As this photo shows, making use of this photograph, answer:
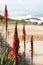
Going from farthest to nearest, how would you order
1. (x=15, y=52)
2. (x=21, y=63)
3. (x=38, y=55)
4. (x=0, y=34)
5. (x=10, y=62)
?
(x=0, y=34) < (x=38, y=55) < (x=21, y=63) < (x=10, y=62) < (x=15, y=52)

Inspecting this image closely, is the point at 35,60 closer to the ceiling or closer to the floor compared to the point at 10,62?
closer to the floor

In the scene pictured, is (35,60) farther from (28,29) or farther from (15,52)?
(15,52)

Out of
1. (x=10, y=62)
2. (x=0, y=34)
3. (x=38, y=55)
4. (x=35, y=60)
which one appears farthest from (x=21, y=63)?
(x=0, y=34)

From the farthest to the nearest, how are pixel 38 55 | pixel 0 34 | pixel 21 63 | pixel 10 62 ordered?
pixel 0 34
pixel 38 55
pixel 21 63
pixel 10 62

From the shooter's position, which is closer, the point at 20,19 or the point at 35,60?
the point at 35,60

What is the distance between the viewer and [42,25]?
5.20 meters

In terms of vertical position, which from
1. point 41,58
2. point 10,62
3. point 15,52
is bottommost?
point 41,58

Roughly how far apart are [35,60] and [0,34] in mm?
1202

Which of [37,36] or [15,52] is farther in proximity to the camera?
[37,36]

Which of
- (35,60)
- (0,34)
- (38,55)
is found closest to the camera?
(35,60)

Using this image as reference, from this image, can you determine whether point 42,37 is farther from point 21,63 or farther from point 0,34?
point 21,63

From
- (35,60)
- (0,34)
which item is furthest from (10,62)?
(0,34)

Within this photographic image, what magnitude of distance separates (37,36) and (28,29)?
238 millimetres

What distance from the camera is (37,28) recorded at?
521 cm
